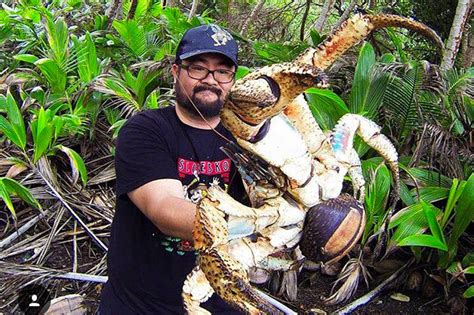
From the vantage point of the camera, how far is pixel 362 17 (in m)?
1.20

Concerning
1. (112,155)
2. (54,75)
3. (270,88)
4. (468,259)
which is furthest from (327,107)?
(270,88)

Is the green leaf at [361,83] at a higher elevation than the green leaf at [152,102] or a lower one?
higher

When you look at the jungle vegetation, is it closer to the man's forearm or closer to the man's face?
the man's face

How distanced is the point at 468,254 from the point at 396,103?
3.49 feet

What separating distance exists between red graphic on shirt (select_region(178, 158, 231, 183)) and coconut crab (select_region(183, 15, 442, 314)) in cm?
38

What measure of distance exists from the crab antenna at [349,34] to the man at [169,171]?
0.35 meters

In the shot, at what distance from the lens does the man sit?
1.59m

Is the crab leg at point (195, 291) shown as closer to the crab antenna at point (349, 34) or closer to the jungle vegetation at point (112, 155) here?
the crab antenna at point (349, 34)

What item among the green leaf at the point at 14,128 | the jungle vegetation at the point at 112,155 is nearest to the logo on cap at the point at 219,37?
the jungle vegetation at the point at 112,155

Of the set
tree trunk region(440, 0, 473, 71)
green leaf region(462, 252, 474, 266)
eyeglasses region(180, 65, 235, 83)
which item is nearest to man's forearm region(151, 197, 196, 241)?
eyeglasses region(180, 65, 235, 83)

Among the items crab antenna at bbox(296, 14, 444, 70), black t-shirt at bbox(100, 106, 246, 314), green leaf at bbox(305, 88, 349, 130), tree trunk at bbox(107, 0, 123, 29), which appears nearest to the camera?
crab antenna at bbox(296, 14, 444, 70)

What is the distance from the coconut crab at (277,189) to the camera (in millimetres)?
1116

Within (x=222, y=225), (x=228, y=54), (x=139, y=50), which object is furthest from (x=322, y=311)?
(x=139, y=50)

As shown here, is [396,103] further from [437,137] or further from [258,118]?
[258,118]
